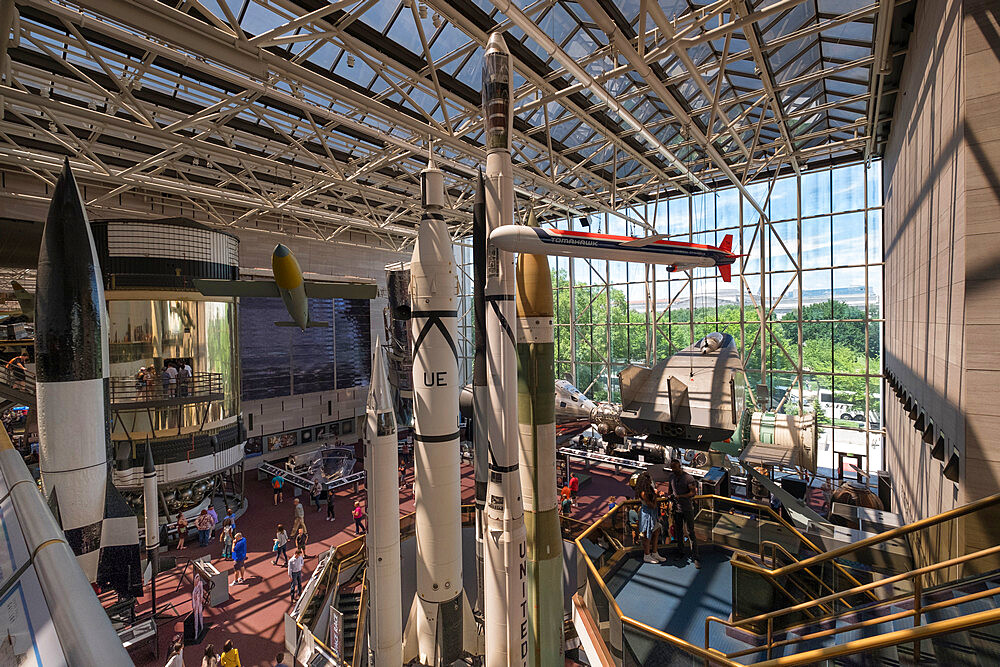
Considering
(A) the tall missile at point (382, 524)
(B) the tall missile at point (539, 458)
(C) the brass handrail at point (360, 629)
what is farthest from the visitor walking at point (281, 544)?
(B) the tall missile at point (539, 458)

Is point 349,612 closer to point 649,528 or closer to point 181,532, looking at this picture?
point 649,528

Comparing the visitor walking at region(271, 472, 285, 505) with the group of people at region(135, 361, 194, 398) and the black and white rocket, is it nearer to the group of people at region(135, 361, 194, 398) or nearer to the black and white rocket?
the group of people at region(135, 361, 194, 398)

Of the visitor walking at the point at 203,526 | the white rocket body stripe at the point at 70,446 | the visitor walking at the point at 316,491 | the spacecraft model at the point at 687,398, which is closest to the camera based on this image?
the white rocket body stripe at the point at 70,446

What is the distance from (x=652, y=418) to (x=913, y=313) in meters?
5.78

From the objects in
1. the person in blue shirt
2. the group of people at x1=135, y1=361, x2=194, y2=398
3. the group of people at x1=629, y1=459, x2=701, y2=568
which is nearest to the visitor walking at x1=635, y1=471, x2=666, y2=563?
the group of people at x1=629, y1=459, x2=701, y2=568

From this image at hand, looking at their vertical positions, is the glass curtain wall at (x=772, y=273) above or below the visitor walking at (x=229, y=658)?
above

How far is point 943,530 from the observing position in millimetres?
5930

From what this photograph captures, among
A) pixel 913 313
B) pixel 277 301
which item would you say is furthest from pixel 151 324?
pixel 913 313

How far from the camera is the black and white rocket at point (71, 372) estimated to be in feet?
16.2

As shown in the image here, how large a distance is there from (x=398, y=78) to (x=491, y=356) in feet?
27.1

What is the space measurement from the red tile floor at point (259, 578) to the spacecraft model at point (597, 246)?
368 inches

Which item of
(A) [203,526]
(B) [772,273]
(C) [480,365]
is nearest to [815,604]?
(C) [480,365]

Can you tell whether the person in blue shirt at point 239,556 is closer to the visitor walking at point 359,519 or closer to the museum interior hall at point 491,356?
the museum interior hall at point 491,356

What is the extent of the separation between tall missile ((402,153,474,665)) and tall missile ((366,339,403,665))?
40cm
